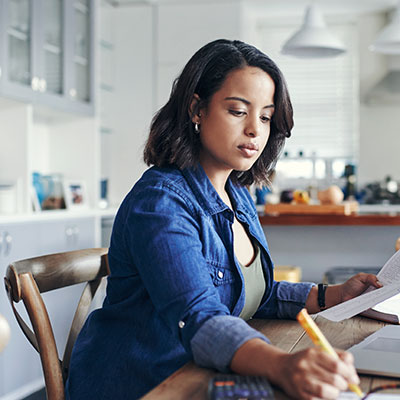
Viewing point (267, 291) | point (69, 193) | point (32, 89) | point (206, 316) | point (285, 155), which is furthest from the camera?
point (285, 155)

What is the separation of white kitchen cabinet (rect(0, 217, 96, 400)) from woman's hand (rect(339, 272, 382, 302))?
1.94 metres

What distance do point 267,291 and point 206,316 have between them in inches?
18.6

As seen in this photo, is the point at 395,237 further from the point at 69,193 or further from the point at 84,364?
the point at 84,364

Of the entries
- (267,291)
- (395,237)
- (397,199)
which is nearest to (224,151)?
(267,291)

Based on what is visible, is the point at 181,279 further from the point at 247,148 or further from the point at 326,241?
the point at 326,241

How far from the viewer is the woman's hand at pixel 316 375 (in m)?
0.75

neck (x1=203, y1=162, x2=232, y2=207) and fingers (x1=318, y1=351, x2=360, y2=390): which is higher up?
neck (x1=203, y1=162, x2=232, y2=207)

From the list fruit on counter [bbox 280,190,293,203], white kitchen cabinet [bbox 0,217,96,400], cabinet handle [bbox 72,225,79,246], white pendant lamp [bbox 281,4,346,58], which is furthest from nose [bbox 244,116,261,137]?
white pendant lamp [bbox 281,4,346,58]

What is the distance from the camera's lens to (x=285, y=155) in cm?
609

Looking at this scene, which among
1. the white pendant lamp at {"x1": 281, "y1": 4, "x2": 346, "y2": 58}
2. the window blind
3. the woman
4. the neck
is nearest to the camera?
the woman

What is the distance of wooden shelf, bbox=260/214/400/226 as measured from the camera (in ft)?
11.9

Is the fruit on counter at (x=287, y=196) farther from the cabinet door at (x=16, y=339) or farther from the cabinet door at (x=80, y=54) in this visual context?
the cabinet door at (x=16, y=339)

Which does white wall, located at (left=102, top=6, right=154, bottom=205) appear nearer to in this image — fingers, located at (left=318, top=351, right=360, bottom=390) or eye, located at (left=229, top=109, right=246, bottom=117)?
eye, located at (left=229, top=109, right=246, bottom=117)

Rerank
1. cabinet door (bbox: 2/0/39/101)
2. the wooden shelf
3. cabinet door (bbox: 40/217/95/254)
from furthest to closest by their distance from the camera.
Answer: the wooden shelf, cabinet door (bbox: 40/217/95/254), cabinet door (bbox: 2/0/39/101)
